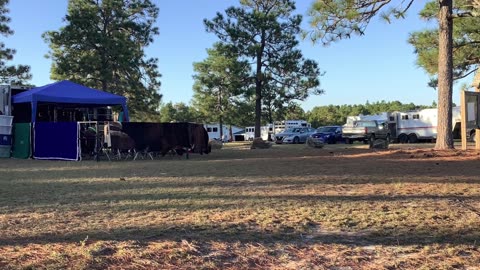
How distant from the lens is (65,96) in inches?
731

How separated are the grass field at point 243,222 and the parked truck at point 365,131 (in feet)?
78.0

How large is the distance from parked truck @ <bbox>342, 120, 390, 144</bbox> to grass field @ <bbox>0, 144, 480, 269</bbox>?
23783 mm

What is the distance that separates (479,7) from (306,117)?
86.0 meters

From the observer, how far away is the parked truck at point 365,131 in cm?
3366

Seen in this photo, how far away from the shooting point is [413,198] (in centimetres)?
730

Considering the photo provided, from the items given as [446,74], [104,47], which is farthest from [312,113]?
[446,74]

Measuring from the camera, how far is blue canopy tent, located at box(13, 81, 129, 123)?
714 inches

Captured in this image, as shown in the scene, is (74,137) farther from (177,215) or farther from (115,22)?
(115,22)

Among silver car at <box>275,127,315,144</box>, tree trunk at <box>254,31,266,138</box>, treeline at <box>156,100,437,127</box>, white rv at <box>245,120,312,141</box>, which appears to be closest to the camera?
tree trunk at <box>254,31,266,138</box>

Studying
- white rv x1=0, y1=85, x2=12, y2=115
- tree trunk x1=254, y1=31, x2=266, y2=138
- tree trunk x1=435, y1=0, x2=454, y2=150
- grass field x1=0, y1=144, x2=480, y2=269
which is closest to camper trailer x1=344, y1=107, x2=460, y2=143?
tree trunk x1=254, y1=31, x2=266, y2=138

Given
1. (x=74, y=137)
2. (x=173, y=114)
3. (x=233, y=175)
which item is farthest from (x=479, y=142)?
(x=173, y=114)

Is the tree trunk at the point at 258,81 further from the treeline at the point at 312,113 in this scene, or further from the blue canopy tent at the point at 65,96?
the blue canopy tent at the point at 65,96

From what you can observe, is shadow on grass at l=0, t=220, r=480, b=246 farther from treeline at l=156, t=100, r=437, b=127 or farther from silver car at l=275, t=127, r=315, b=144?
treeline at l=156, t=100, r=437, b=127

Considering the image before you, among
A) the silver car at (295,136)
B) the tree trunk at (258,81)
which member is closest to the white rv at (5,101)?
the tree trunk at (258,81)
